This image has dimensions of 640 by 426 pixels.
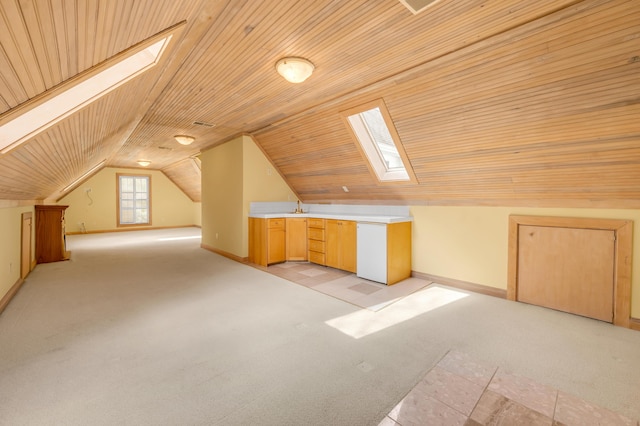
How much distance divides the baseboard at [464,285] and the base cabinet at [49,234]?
6.93 metres

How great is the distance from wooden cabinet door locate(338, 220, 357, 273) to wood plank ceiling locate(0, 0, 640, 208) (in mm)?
1321

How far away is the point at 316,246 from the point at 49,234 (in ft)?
17.6

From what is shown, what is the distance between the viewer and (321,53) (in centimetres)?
270

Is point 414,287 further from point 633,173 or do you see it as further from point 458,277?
point 633,173

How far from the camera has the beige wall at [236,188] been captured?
5.77 metres

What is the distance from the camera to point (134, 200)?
36.4 feet

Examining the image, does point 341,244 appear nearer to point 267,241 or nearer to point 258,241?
point 267,241

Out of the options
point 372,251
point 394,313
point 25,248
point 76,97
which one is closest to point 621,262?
point 394,313

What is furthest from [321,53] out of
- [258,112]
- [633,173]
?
[633,173]

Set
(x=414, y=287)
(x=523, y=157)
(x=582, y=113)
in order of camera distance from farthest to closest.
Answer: (x=414, y=287) → (x=523, y=157) → (x=582, y=113)

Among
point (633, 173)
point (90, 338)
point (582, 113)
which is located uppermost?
point (582, 113)

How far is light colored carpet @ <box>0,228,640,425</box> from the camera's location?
1737 millimetres

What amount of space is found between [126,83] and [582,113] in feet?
12.8

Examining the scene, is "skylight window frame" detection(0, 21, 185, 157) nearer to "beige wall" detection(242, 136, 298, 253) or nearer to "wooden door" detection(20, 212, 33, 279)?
"beige wall" detection(242, 136, 298, 253)
